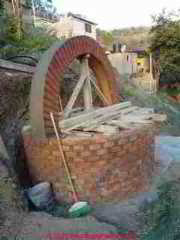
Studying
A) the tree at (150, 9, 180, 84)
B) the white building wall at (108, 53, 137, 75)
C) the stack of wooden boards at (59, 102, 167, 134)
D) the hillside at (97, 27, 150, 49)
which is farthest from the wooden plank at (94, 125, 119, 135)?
the hillside at (97, 27, 150, 49)

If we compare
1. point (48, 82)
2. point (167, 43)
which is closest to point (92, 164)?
point (48, 82)

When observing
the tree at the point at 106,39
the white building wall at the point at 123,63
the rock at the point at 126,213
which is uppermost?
the tree at the point at 106,39

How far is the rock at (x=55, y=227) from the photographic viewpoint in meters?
3.14

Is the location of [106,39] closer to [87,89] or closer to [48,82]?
[87,89]

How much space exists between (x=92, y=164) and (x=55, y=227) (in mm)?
1152

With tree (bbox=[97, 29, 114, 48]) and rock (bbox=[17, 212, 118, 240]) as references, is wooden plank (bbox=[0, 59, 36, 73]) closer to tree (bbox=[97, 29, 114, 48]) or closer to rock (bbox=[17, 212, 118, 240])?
rock (bbox=[17, 212, 118, 240])

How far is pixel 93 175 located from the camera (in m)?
4.15

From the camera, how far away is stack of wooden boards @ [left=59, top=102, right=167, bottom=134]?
430 centimetres

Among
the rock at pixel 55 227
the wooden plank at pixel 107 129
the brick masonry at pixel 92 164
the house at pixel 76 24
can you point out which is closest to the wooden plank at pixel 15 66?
the brick masonry at pixel 92 164

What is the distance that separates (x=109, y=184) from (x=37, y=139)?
138 cm

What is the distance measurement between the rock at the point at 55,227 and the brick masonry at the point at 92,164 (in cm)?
70

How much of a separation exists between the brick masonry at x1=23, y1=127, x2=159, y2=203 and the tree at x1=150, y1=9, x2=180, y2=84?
14.7 m

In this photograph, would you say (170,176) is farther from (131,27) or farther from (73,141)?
(131,27)

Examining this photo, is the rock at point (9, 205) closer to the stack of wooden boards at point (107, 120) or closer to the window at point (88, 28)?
the stack of wooden boards at point (107, 120)
